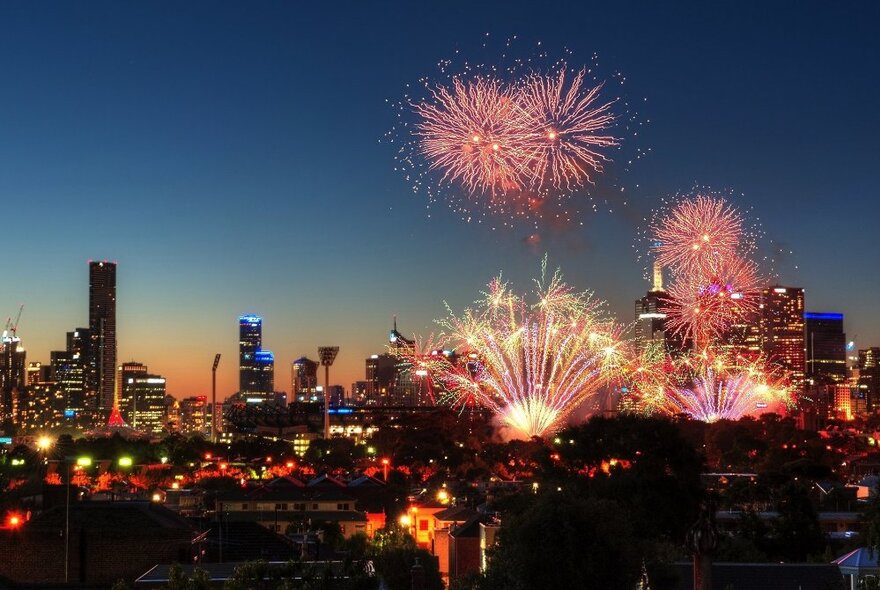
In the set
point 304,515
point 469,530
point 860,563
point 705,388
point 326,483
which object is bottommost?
point 304,515

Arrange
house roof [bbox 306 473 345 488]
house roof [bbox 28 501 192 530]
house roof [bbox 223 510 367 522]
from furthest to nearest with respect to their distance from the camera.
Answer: house roof [bbox 306 473 345 488] → house roof [bbox 223 510 367 522] → house roof [bbox 28 501 192 530]

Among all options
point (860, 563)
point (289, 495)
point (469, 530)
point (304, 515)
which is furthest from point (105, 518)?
point (289, 495)

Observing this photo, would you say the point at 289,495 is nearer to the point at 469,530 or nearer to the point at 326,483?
the point at 326,483

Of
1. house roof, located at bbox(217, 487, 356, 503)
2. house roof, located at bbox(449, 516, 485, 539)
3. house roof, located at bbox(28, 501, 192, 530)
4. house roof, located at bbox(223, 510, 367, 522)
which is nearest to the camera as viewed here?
house roof, located at bbox(28, 501, 192, 530)

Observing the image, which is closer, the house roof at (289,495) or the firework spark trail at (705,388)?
the house roof at (289,495)

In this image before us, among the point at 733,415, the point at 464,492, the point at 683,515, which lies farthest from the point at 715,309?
the point at 733,415

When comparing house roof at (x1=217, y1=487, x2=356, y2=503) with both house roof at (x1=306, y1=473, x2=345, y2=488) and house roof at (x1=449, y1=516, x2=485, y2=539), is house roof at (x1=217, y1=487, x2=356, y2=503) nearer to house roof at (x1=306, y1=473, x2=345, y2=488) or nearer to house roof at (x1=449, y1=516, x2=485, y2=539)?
house roof at (x1=306, y1=473, x2=345, y2=488)

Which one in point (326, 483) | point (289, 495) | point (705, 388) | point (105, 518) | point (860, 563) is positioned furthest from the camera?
point (705, 388)

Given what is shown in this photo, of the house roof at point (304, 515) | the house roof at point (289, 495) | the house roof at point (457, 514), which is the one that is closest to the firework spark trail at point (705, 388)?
the house roof at point (289, 495)

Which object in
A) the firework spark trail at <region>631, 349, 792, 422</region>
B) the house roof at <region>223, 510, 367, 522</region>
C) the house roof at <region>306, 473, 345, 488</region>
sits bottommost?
the house roof at <region>223, 510, 367, 522</region>

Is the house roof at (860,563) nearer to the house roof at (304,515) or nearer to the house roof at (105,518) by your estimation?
the house roof at (105,518)

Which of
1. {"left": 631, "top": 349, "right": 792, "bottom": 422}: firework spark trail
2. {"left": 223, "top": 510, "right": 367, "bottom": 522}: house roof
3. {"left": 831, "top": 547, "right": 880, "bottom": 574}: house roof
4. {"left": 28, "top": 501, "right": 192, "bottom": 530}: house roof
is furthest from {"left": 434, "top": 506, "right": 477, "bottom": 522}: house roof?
{"left": 631, "top": 349, "right": 792, "bottom": 422}: firework spark trail

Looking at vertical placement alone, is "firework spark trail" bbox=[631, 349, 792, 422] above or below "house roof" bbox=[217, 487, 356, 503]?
above
